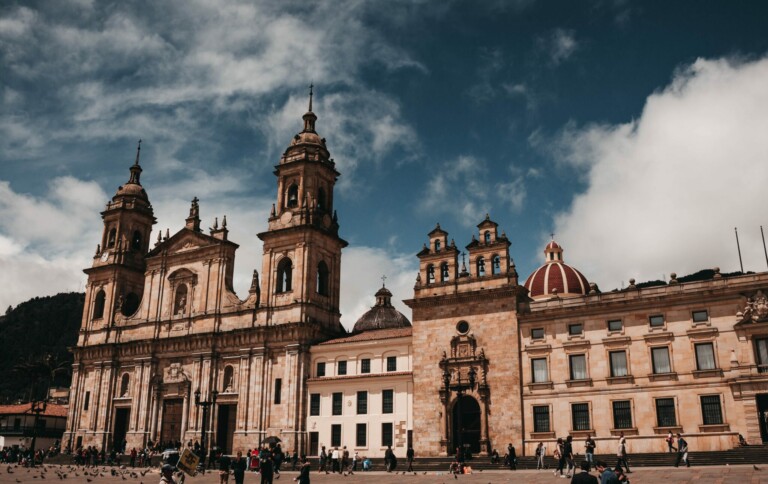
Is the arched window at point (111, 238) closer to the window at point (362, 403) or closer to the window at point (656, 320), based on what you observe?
the window at point (362, 403)

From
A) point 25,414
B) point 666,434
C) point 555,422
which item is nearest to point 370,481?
point 555,422

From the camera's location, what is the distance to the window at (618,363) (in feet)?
130

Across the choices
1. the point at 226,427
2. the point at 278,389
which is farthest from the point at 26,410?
the point at 278,389

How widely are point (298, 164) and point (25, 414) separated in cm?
4065

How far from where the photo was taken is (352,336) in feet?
169

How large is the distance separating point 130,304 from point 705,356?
50474 mm

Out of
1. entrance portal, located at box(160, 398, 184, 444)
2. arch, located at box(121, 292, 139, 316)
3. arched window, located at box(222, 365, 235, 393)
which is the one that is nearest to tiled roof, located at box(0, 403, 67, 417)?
arch, located at box(121, 292, 139, 316)

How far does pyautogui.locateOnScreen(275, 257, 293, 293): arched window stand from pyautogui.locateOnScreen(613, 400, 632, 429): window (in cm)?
2609

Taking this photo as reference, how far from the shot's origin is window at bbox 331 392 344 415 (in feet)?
159

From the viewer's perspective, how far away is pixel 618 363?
3972cm

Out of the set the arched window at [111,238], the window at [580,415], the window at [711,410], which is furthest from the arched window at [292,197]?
the window at [711,410]

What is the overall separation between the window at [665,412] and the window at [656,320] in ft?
13.3

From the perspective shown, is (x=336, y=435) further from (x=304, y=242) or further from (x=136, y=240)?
(x=136, y=240)

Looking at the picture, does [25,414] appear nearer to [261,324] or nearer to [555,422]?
[261,324]
